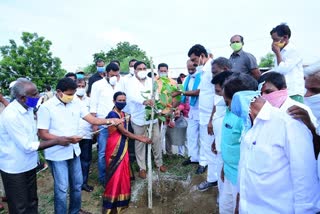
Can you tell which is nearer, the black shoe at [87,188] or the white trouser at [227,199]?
the white trouser at [227,199]

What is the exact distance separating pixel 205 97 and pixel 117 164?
5.89 feet

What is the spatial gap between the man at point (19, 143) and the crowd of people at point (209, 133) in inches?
0.5

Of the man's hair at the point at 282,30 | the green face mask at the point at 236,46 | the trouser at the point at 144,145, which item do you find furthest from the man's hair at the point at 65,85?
the man's hair at the point at 282,30

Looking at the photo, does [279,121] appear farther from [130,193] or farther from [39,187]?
[39,187]

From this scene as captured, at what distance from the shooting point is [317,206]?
179 centimetres

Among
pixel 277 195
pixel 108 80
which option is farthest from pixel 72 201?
pixel 277 195

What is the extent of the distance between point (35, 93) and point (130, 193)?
2262 mm

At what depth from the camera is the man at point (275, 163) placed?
179 cm

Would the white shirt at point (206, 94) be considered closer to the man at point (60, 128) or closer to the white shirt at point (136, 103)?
the white shirt at point (136, 103)

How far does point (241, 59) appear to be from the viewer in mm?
4941

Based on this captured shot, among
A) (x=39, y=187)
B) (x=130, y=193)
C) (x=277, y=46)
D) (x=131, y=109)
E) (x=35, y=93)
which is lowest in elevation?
(x=39, y=187)

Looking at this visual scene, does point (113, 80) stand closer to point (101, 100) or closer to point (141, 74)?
point (101, 100)

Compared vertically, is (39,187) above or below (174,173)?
below

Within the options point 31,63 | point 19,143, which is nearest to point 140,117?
point 19,143
